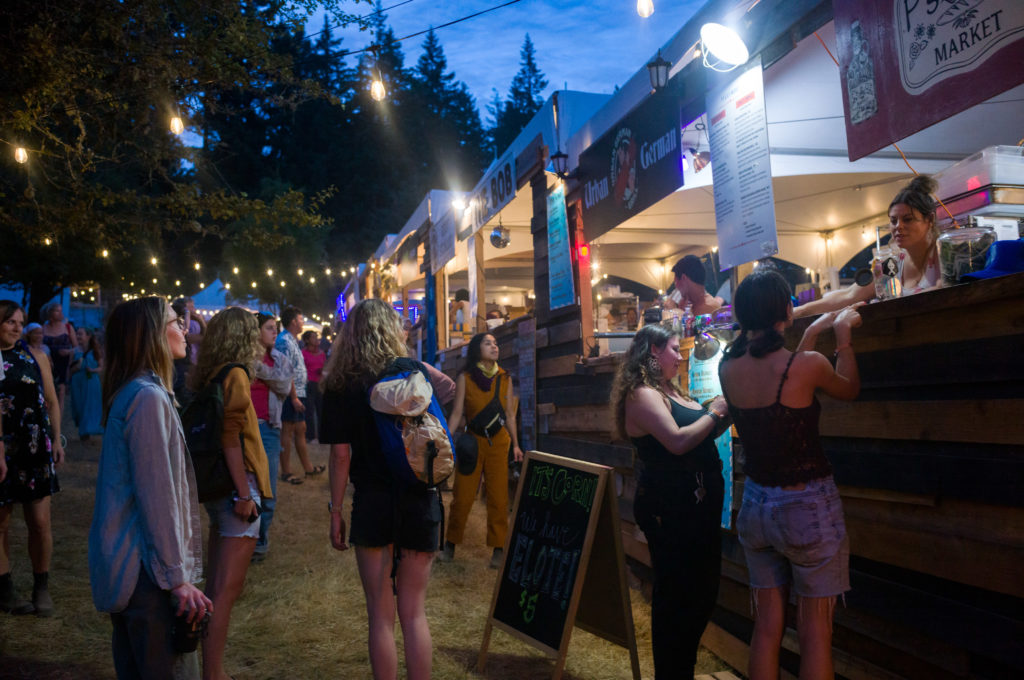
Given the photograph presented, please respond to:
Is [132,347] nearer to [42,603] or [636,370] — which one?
[636,370]

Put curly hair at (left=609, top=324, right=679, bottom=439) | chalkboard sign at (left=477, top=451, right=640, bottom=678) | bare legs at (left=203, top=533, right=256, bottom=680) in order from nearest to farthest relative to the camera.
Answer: curly hair at (left=609, top=324, right=679, bottom=439)
bare legs at (left=203, top=533, right=256, bottom=680)
chalkboard sign at (left=477, top=451, right=640, bottom=678)

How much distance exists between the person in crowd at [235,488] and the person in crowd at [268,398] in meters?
2.14

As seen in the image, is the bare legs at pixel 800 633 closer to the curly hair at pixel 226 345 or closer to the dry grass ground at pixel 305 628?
the dry grass ground at pixel 305 628

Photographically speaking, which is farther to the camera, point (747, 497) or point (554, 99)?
point (554, 99)

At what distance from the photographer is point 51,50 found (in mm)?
6703

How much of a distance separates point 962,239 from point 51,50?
7.53 m

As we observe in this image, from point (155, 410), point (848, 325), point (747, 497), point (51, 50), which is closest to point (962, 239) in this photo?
point (848, 325)

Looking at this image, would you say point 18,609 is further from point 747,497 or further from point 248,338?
point 747,497

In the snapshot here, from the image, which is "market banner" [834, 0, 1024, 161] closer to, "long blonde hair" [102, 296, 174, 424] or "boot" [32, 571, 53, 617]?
"long blonde hair" [102, 296, 174, 424]

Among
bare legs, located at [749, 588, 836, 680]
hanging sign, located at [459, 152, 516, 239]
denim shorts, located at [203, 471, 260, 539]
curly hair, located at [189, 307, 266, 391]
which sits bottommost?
bare legs, located at [749, 588, 836, 680]

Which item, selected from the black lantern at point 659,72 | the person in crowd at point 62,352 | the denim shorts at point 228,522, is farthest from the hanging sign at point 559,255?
the person in crowd at point 62,352

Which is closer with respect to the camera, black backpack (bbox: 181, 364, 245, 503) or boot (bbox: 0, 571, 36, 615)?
black backpack (bbox: 181, 364, 245, 503)

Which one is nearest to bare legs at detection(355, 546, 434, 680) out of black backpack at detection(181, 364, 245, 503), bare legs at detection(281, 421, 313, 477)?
black backpack at detection(181, 364, 245, 503)

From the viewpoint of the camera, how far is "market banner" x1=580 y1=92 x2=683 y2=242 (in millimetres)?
4754
